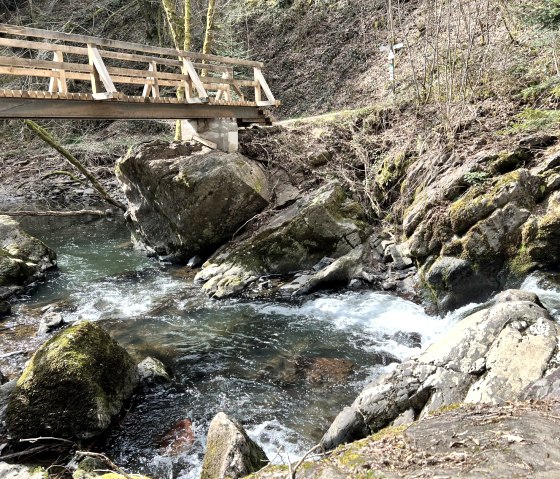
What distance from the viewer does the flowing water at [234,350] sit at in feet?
19.3

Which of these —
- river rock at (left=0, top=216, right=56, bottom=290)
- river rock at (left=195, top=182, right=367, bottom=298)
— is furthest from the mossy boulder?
river rock at (left=0, top=216, right=56, bottom=290)

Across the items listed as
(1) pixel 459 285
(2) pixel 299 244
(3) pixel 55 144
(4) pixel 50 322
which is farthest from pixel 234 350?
(3) pixel 55 144

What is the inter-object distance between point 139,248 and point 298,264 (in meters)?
6.22

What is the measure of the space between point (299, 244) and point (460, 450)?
8335 mm

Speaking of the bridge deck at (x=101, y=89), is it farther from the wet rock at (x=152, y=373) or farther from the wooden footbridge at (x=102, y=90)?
the wet rock at (x=152, y=373)

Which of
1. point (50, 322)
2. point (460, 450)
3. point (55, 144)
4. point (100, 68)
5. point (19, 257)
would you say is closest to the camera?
point (460, 450)

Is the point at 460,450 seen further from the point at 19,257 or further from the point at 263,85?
the point at 19,257

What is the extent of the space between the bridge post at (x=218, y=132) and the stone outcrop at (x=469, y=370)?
9.00 metres

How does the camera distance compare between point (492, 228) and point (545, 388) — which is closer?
point (545, 388)

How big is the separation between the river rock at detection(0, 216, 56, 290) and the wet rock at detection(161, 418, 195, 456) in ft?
25.0

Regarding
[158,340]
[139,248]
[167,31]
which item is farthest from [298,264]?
[167,31]

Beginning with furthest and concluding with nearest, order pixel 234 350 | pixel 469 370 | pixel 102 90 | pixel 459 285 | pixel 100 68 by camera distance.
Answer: pixel 102 90
pixel 100 68
pixel 459 285
pixel 234 350
pixel 469 370

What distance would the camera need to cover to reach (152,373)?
7.13 m

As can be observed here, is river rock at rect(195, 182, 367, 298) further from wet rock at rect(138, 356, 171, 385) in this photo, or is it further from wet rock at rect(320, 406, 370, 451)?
wet rock at rect(320, 406, 370, 451)
